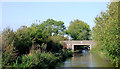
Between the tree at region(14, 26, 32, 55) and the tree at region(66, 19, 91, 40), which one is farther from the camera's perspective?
the tree at region(66, 19, 91, 40)

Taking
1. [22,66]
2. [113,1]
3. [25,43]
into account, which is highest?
[113,1]

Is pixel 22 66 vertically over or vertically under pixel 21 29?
under

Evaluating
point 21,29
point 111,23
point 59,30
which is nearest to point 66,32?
point 59,30

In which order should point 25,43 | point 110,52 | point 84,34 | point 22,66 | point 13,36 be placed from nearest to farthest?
point 22,66 → point 110,52 → point 13,36 → point 25,43 → point 84,34

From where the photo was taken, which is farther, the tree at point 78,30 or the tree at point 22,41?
the tree at point 78,30

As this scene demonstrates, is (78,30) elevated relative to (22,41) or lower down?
elevated

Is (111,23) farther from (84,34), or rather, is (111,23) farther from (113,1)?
(84,34)

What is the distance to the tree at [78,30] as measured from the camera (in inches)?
2539

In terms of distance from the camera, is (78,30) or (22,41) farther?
(78,30)

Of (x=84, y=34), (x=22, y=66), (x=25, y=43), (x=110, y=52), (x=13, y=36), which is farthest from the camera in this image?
(x=84, y=34)

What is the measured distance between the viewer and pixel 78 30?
220ft

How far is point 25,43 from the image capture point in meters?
18.2

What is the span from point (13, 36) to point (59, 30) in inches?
1953

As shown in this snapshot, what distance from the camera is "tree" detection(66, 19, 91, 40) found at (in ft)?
212
